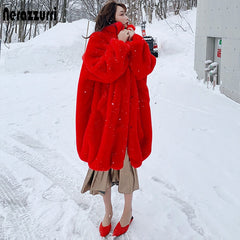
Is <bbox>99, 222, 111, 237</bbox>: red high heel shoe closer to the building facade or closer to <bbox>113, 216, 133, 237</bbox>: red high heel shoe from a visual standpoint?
<bbox>113, 216, 133, 237</bbox>: red high heel shoe

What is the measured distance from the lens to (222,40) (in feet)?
27.5

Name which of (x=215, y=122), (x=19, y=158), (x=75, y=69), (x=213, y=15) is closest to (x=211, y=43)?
(x=213, y=15)

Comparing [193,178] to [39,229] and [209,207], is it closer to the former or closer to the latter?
[209,207]

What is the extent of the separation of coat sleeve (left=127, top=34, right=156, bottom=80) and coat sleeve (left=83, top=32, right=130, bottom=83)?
0.16 feet

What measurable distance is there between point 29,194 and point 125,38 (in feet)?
6.93

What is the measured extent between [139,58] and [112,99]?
380 millimetres

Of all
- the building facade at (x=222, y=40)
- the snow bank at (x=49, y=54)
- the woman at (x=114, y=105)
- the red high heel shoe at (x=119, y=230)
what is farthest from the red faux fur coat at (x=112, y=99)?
the snow bank at (x=49, y=54)

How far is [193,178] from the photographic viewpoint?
3.79 metres

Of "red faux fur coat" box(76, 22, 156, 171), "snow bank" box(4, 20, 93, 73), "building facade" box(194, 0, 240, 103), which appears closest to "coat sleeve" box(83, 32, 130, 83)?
"red faux fur coat" box(76, 22, 156, 171)

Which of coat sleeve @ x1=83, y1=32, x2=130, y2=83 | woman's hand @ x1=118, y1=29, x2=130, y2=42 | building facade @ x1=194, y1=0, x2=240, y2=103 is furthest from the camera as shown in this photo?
building facade @ x1=194, y1=0, x2=240, y2=103

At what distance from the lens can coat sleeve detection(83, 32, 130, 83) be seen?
2.32 meters

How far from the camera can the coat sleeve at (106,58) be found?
2316 mm

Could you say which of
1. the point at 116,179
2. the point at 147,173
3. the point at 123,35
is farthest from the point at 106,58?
the point at 147,173

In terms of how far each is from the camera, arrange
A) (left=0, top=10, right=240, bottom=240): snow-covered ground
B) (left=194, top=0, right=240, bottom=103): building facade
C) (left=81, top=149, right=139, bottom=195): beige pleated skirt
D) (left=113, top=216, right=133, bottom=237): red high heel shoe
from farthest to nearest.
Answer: (left=194, top=0, right=240, bottom=103): building facade → (left=0, top=10, right=240, bottom=240): snow-covered ground → (left=113, top=216, right=133, bottom=237): red high heel shoe → (left=81, top=149, right=139, bottom=195): beige pleated skirt
